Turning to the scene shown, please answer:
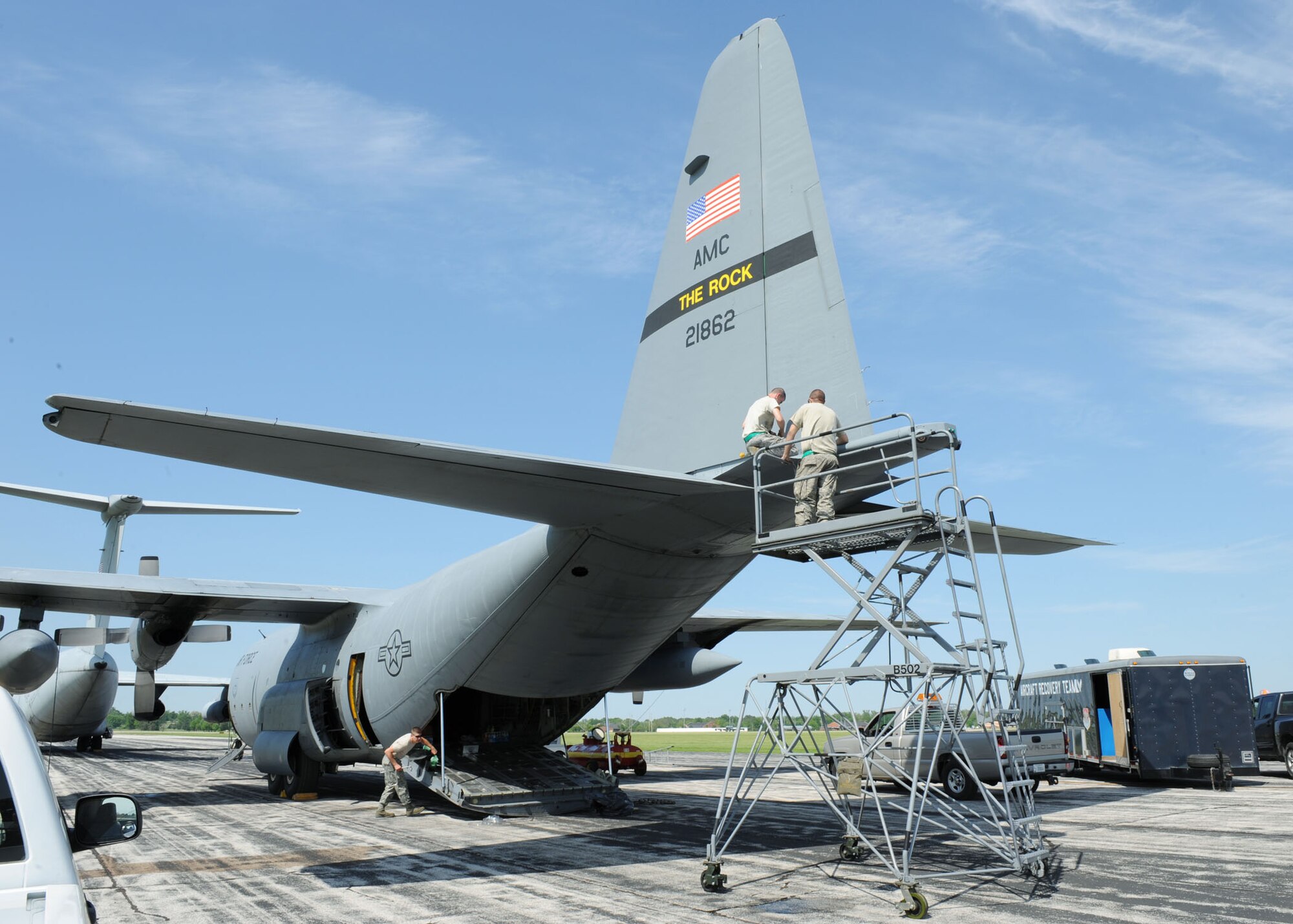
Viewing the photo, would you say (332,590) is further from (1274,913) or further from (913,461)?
(1274,913)

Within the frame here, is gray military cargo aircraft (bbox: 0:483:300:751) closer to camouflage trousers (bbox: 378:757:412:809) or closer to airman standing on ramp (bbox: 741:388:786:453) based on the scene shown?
camouflage trousers (bbox: 378:757:412:809)

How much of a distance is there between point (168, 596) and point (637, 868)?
39.2 ft

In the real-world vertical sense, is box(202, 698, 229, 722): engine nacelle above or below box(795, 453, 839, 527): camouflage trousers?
below

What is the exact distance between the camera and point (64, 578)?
16.7 m

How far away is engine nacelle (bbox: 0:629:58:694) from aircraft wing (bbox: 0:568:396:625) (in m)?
0.95

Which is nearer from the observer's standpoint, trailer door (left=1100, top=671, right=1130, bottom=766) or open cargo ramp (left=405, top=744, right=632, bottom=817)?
open cargo ramp (left=405, top=744, right=632, bottom=817)

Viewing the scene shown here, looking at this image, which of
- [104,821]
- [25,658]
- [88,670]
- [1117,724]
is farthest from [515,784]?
[88,670]

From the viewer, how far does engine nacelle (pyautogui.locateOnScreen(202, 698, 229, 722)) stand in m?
26.8

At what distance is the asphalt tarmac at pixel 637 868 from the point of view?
7.80 meters

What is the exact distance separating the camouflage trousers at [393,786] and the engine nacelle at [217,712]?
13620mm

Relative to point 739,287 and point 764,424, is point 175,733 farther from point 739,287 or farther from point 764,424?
point 764,424

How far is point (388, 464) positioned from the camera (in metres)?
8.05

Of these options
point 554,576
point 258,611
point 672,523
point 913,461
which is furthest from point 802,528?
point 258,611

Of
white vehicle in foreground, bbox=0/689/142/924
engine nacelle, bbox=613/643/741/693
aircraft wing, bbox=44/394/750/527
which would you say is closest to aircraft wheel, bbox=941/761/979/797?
engine nacelle, bbox=613/643/741/693
